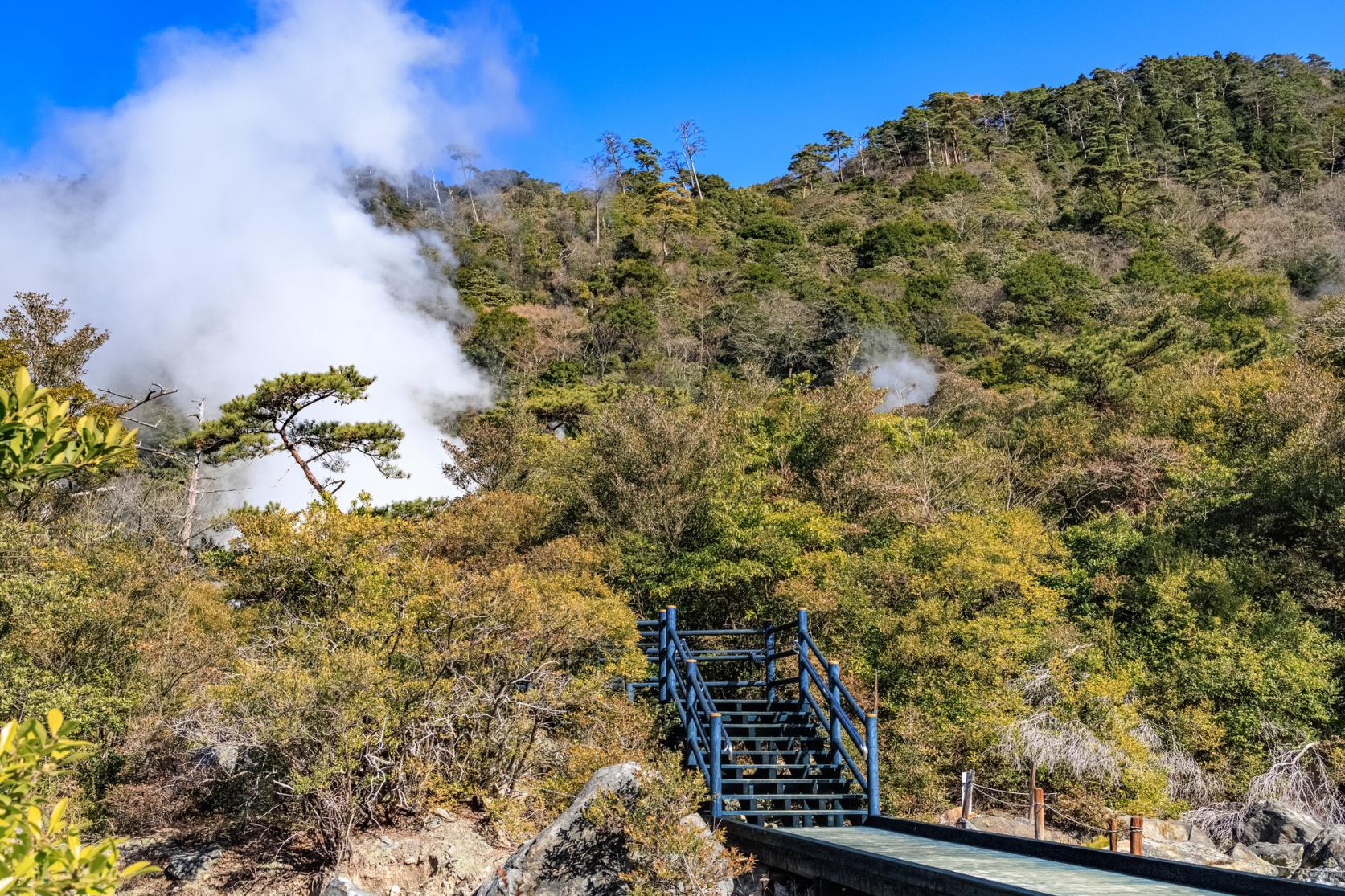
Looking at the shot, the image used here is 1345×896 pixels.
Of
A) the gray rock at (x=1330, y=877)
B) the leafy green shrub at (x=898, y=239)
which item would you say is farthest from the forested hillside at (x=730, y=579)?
the leafy green shrub at (x=898, y=239)

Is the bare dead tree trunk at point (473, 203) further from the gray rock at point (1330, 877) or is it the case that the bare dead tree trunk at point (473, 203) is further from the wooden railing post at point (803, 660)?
the gray rock at point (1330, 877)

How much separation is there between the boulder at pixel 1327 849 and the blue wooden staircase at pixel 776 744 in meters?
5.00

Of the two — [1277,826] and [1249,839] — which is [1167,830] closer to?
[1249,839]

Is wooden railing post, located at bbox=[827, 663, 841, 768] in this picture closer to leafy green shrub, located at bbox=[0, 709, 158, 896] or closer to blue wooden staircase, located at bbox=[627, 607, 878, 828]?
blue wooden staircase, located at bbox=[627, 607, 878, 828]

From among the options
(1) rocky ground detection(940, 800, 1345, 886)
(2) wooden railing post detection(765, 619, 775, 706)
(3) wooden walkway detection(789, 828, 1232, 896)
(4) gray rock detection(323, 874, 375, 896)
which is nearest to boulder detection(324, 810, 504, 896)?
(4) gray rock detection(323, 874, 375, 896)

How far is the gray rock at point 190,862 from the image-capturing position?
31.0 feet

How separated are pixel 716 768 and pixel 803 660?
168 cm

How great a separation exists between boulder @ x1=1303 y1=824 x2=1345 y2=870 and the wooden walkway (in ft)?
19.7

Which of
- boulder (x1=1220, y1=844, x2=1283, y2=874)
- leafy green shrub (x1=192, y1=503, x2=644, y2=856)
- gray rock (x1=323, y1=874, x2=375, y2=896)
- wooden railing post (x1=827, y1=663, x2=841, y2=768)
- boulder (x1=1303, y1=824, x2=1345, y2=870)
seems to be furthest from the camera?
boulder (x1=1220, y1=844, x2=1283, y2=874)

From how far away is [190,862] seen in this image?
958cm

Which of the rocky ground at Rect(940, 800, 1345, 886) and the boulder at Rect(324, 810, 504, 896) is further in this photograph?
the rocky ground at Rect(940, 800, 1345, 886)

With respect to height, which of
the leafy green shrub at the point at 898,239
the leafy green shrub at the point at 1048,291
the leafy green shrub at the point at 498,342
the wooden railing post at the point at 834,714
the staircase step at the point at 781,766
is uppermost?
the leafy green shrub at the point at 898,239

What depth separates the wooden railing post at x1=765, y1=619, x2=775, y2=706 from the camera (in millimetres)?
9688

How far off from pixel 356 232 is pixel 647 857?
54.1 m
